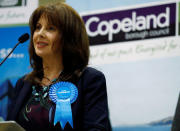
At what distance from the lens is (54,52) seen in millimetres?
1358

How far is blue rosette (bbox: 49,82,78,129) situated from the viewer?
46.6 inches

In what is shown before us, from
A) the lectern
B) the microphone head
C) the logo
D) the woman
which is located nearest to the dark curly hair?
the woman

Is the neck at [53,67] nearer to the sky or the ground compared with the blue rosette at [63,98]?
nearer to the sky

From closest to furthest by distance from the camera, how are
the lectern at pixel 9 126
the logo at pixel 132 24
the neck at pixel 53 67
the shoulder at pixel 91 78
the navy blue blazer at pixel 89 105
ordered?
the lectern at pixel 9 126
the navy blue blazer at pixel 89 105
the shoulder at pixel 91 78
the neck at pixel 53 67
the logo at pixel 132 24

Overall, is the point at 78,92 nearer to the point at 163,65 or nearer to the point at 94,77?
the point at 94,77

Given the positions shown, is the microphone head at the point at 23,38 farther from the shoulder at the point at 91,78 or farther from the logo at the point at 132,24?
the logo at the point at 132,24

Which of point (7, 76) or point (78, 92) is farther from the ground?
point (78, 92)

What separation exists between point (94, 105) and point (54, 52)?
31cm

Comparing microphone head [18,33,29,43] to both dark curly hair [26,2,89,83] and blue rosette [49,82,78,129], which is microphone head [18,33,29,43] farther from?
A: blue rosette [49,82,78,129]

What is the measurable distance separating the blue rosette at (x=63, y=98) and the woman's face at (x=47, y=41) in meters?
0.16

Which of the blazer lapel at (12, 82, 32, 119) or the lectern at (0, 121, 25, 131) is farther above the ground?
the lectern at (0, 121, 25, 131)

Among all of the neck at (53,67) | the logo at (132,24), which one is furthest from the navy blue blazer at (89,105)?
the logo at (132,24)

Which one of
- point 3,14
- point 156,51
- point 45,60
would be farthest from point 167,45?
point 3,14

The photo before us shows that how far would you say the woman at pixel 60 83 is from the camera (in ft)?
3.90
